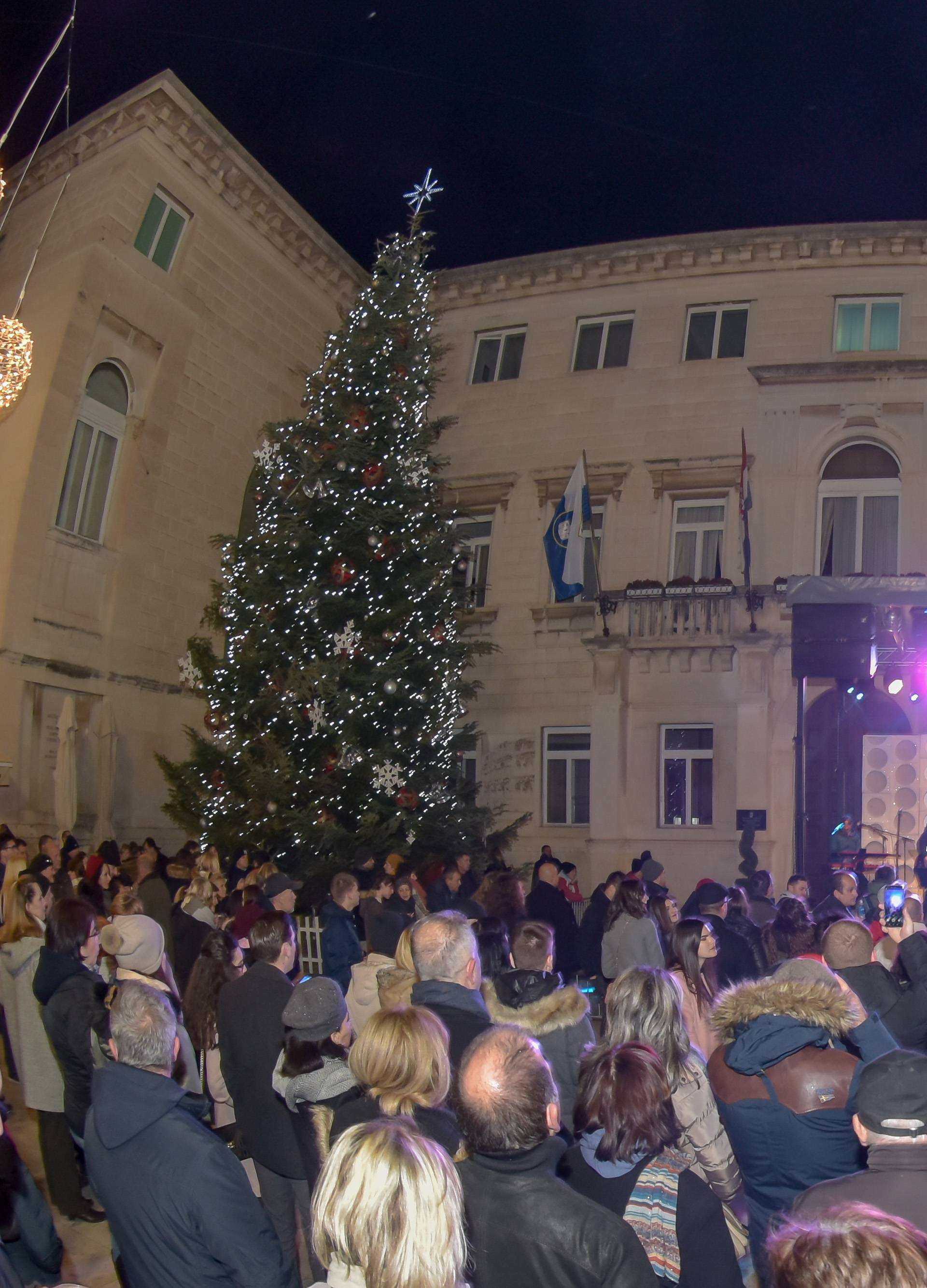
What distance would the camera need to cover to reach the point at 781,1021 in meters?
4.26

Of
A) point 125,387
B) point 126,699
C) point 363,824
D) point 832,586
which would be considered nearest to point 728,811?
point 832,586

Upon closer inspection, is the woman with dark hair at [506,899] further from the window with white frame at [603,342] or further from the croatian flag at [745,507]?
the window with white frame at [603,342]

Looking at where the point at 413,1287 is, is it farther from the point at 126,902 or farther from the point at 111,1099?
the point at 126,902

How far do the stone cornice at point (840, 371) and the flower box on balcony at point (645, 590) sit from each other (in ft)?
14.3

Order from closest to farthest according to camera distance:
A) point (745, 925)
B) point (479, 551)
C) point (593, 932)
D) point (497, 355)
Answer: point (745, 925) < point (593, 932) < point (479, 551) < point (497, 355)

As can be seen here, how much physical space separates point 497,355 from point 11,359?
1268cm

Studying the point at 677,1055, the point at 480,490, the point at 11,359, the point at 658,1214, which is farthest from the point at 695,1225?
the point at 480,490

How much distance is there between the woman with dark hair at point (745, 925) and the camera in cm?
812

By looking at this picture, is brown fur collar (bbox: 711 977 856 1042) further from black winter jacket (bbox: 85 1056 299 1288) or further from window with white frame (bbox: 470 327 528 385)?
window with white frame (bbox: 470 327 528 385)

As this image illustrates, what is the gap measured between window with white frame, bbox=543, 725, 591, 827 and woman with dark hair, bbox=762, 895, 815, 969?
15115 millimetres

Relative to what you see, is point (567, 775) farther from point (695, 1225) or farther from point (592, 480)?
point (695, 1225)

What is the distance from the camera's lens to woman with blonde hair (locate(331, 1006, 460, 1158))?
3.98 meters

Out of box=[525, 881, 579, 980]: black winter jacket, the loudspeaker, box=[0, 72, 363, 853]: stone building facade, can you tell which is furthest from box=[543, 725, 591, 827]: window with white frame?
box=[525, 881, 579, 980]: black winter jacket

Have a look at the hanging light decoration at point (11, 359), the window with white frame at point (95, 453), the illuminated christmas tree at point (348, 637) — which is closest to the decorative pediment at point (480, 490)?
the illuminated christmas tree at point (348, 637)
